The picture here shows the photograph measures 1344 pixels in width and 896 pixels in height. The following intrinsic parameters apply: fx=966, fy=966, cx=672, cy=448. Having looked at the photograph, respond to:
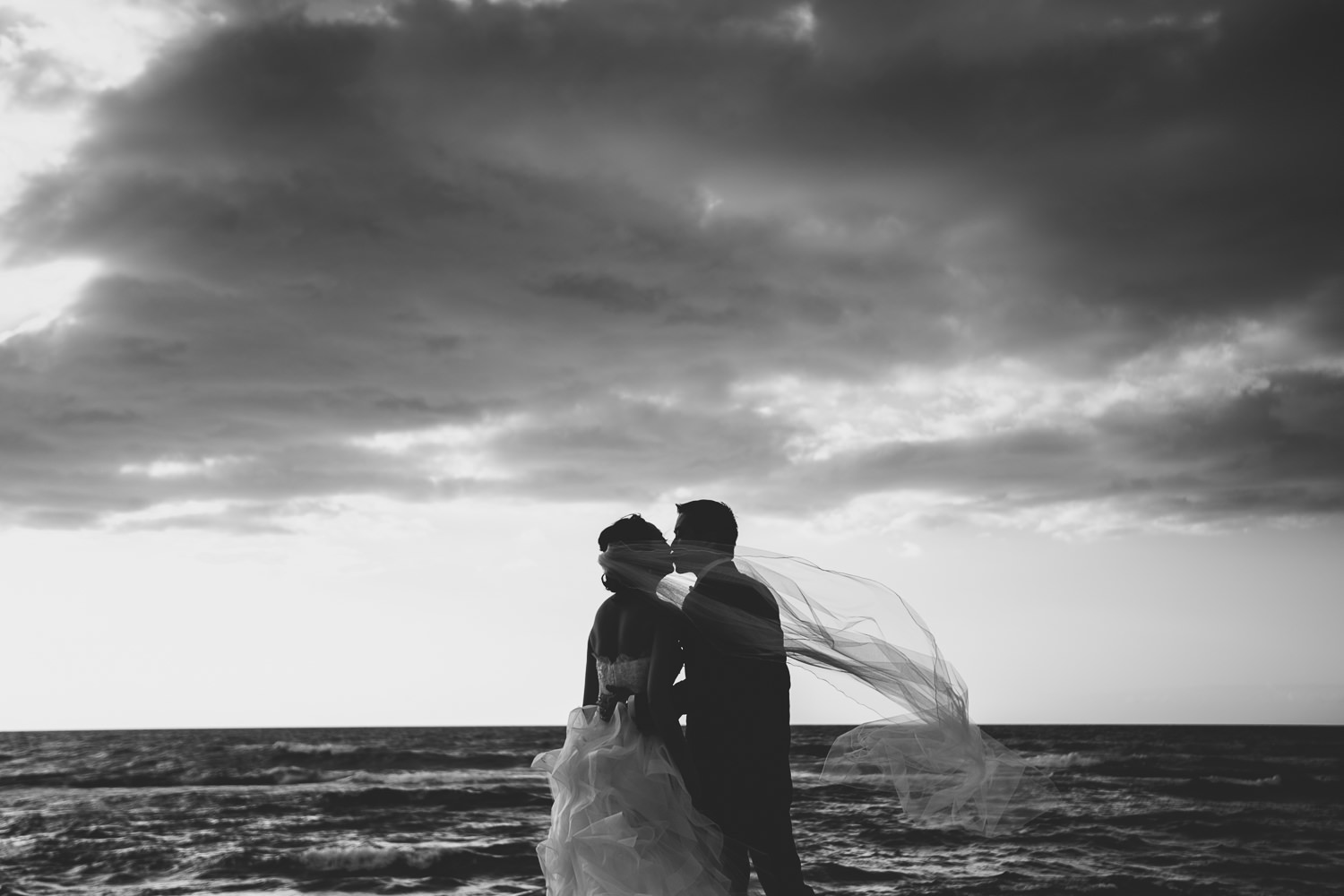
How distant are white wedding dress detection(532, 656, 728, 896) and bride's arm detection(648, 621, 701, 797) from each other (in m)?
0.05

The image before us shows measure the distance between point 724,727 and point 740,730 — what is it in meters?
0.07

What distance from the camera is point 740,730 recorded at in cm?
395

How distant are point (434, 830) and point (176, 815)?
684cm

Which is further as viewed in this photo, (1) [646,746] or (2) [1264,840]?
(2) [1264,840]

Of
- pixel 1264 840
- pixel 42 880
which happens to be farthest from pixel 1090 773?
pixel 42 880

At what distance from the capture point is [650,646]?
158 inches

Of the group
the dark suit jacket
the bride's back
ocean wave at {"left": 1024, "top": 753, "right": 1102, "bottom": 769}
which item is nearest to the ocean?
ocean wave at {"left": 1024, "top": 753, "right": 1102, "bottom": 769}

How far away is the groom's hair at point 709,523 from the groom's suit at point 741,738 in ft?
0.86

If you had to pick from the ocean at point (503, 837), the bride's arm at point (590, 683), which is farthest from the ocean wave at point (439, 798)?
the bride's arm at point (590, 683)

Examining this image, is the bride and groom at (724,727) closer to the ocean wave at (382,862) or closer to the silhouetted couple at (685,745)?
the silhouetted couple at (685,745)

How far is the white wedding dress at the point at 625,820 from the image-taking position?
3.90 metres

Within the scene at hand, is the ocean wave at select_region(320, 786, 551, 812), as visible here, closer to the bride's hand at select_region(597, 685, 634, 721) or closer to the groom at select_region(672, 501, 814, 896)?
the bride's hand at select_region(597, 685, 634, 721)

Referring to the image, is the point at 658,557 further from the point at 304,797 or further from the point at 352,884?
the point at 304,797

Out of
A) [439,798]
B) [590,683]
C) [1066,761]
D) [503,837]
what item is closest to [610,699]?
[590,683]
